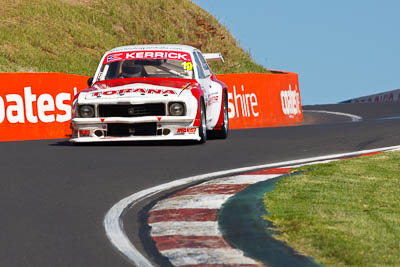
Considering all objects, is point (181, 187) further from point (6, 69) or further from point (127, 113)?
point (6, 69)

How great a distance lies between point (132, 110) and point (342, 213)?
6403mm

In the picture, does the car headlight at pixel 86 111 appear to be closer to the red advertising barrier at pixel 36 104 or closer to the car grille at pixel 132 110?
the car grille at pixel 132 110

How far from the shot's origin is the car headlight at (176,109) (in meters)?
12.6

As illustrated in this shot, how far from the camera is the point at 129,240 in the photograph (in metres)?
5.94

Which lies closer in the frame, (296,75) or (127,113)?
(127,113)

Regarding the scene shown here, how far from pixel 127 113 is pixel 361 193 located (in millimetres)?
5595

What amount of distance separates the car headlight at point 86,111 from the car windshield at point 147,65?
4.44 feet

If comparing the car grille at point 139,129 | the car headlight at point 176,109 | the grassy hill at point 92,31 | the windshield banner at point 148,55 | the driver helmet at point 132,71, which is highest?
the grassy hill at point 92,31

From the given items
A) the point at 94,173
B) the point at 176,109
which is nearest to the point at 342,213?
the point at 94,173

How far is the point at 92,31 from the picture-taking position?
41.5 m

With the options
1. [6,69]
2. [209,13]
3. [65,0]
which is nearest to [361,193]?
[6,69]

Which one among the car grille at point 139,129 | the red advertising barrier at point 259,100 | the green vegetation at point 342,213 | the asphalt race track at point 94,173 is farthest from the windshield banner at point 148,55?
the red advertising barrier at point 259,100

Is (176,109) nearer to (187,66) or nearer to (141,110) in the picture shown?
(141,110)

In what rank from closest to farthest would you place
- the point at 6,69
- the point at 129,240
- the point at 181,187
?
the point at 129,240 < the point at 181,187 < the point at 6,69
